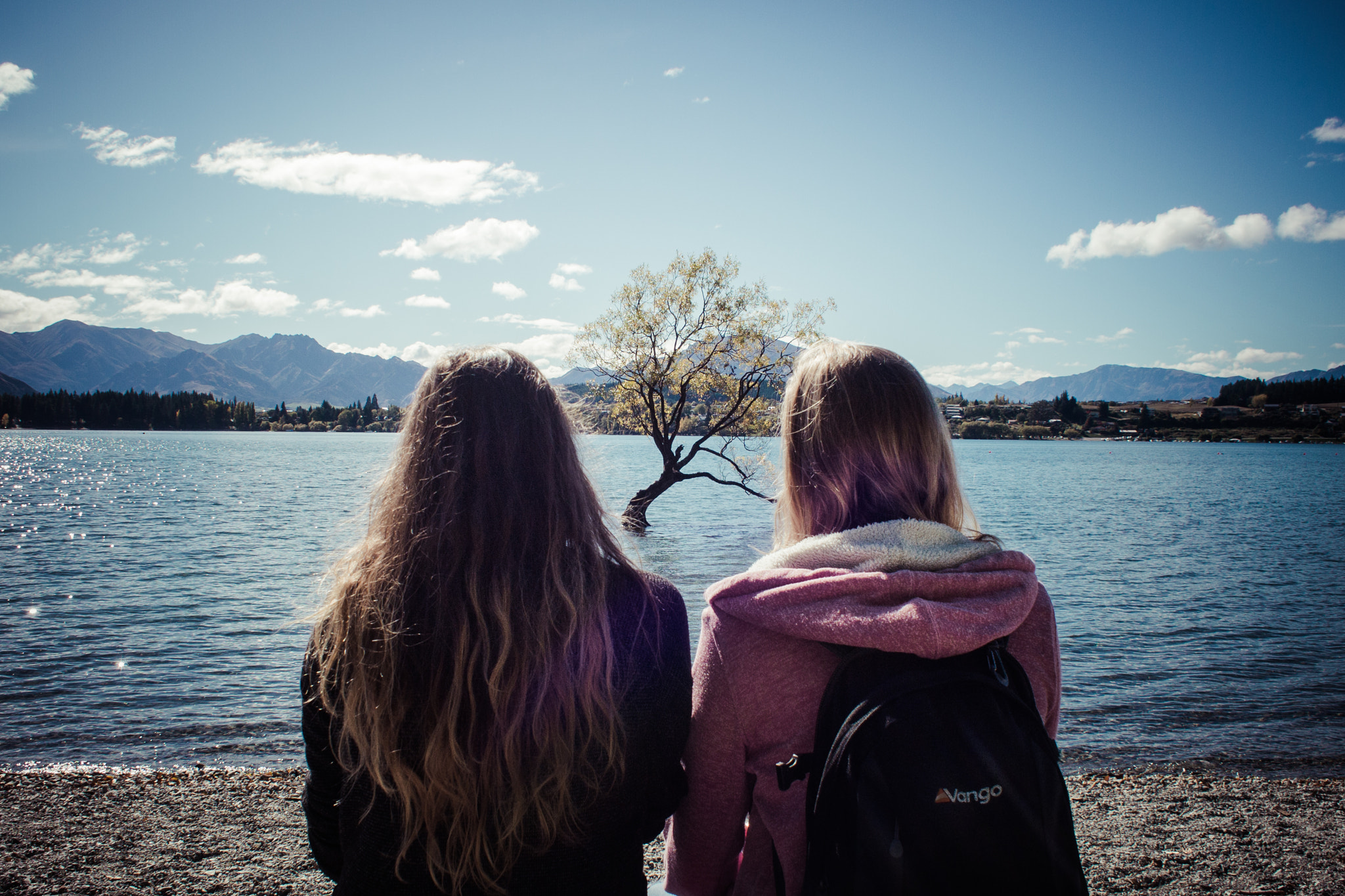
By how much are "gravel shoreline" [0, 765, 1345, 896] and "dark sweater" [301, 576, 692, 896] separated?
3.68m

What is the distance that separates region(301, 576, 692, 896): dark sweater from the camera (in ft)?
6.69

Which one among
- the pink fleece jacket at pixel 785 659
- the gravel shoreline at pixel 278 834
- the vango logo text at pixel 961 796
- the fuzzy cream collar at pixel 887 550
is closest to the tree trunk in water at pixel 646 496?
the gravel shoreline at pixel 278 834

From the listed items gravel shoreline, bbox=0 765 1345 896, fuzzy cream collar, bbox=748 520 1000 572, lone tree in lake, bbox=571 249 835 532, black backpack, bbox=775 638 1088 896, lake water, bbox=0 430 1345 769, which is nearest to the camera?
black backpack, bbox=775 638 1088 896

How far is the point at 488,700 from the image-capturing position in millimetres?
2049

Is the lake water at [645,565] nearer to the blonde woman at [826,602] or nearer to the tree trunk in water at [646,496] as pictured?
the blonde woman at [826,602]

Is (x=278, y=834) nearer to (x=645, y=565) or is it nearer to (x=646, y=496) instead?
(x=645, y=565)

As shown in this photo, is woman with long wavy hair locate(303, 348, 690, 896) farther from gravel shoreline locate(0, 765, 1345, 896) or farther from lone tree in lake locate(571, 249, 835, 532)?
lone tree in lake locate(571, 249, 835, 532)

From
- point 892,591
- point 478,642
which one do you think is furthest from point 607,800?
point 892,591

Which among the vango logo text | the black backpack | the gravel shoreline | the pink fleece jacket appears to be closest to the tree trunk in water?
the gravel shoreline

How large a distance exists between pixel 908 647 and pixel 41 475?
7899 cm

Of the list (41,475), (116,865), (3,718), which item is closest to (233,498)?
(41,475)

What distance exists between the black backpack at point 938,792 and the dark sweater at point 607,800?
554 millimetres

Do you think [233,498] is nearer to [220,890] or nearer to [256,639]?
[256,639]

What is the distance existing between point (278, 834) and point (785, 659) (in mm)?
5672
